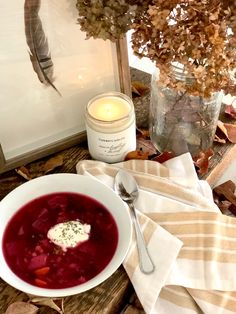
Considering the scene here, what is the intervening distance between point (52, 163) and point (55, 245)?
0.62 ft

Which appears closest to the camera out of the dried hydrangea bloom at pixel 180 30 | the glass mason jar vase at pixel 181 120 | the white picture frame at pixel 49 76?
the dried hydrangea bloom at pixel 180 30

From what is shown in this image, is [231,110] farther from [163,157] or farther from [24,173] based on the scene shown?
[24,173]

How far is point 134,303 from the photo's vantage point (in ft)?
2.23

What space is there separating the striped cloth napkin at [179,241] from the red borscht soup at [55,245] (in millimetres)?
45

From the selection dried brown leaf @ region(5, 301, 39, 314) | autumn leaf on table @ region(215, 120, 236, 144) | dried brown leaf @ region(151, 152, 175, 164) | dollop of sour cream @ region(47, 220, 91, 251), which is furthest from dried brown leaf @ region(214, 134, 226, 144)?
dried brown leaf @ region(5, 301, 39, 314)

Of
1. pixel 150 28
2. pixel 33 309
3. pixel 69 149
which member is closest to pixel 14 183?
pixel 69 149

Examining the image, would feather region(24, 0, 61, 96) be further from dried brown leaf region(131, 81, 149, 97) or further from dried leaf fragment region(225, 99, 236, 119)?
dried leaf fragment region(225, 99, 236, 119)

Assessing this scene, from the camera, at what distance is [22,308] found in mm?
615

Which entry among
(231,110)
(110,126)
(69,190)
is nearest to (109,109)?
(110,126)

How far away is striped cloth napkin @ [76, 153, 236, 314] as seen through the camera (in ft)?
2.08

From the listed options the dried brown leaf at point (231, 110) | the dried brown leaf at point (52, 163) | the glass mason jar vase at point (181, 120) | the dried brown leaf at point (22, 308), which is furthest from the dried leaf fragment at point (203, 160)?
the dried brown leaf at point (22, 308)

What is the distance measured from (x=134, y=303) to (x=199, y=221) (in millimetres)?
149

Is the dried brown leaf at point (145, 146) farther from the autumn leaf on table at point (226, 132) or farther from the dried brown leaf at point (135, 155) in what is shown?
the autumn leaf on table at point (226, 132)

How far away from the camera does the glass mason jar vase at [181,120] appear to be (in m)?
0.80
